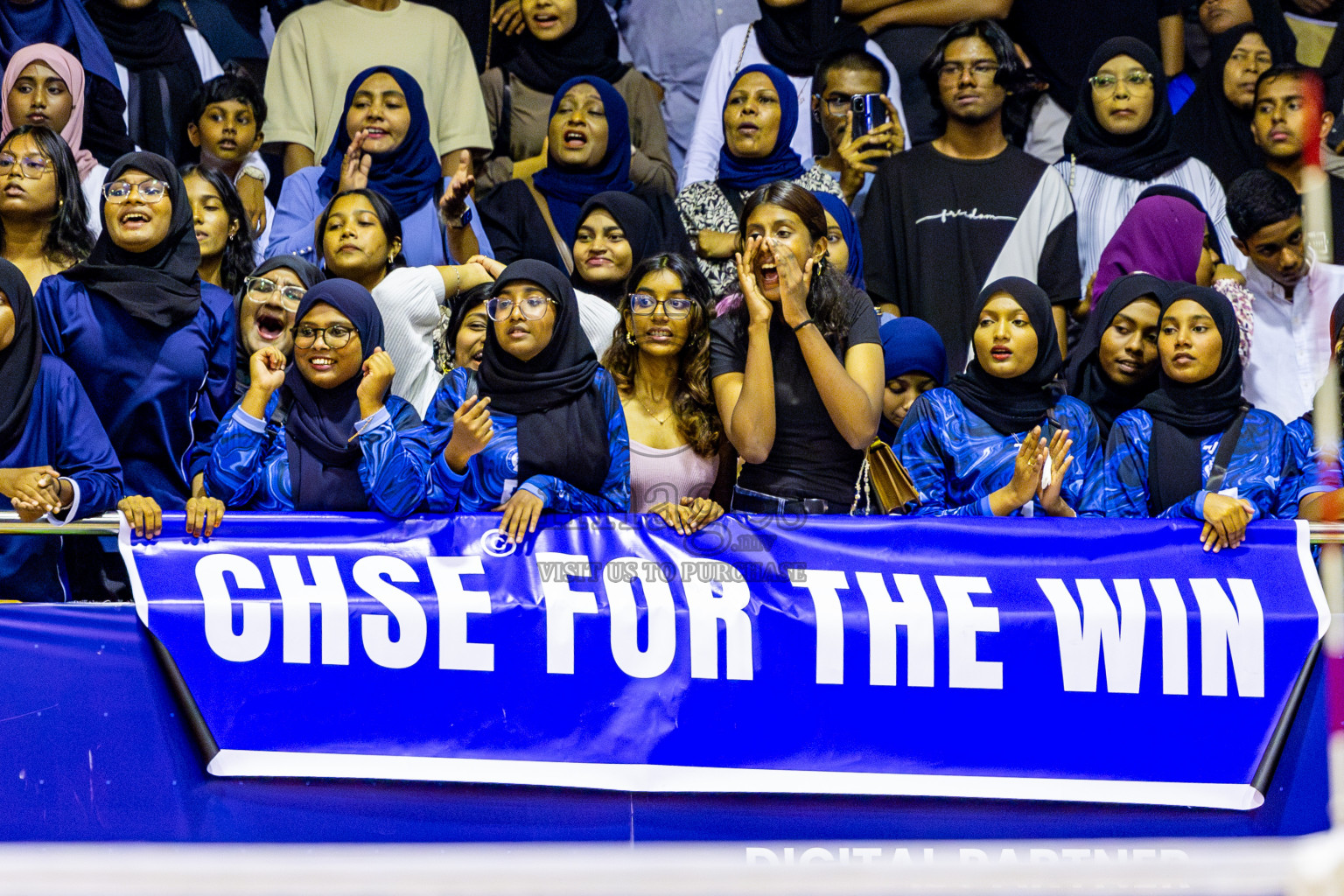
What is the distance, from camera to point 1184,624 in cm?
348

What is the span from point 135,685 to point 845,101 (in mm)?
3710

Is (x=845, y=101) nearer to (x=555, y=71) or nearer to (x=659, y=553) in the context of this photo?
(x=555, y=71)

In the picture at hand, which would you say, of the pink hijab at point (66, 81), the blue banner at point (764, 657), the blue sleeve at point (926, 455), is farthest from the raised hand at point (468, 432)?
the pink hijab at point (66, 81)

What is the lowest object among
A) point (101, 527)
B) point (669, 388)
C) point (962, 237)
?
point (101, 527)

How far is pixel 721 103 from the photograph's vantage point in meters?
5.84

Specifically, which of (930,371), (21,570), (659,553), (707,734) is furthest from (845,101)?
(21,570)

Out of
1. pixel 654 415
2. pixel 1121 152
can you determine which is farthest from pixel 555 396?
pixel 1121 152

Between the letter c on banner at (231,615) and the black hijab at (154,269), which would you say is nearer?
the letter c on banner at (231,615)

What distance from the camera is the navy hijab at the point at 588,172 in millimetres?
5430

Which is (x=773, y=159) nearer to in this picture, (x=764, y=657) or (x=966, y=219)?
(x=966, y=219)

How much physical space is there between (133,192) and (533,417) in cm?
160

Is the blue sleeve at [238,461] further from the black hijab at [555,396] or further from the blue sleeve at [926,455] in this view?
the blue sleeve at [926,455]

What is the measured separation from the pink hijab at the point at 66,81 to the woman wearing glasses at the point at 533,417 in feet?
7.75

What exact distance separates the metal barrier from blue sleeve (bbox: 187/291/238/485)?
73 cm
